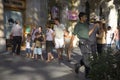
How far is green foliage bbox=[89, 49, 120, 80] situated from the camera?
26.2ft

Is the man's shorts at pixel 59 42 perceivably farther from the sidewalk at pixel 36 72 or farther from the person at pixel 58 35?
the sidewalk at pixel 36 72

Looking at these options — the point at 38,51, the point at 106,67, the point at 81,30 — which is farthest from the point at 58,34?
the point at 106,67

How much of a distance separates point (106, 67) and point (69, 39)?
7.95m

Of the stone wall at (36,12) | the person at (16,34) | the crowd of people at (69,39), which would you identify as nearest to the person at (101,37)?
the crowd of people at (69,39)

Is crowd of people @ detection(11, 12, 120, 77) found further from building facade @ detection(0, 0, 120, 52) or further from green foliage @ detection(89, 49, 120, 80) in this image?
building facade @ detection(0, 0, 120, 52)

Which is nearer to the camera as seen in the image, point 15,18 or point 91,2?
point 15,18

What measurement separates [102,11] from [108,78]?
78.3 feet

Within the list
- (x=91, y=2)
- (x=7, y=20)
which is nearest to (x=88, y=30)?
(x=7, y=20)

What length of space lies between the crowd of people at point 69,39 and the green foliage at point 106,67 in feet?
5.71

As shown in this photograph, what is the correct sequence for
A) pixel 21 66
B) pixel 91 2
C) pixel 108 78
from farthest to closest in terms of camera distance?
pixel 91 2 → pixel 21 66 → pixel 108 78

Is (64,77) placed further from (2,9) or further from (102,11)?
(102,11)

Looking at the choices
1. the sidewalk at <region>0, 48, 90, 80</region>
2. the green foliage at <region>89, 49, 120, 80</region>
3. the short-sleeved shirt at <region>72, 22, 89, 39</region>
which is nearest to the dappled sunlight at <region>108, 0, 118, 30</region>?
the sidewalk at <region>0, 48, 90, 80</region>

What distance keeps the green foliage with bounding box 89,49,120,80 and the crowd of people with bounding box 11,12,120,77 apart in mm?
1741

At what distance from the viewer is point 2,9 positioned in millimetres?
20234
